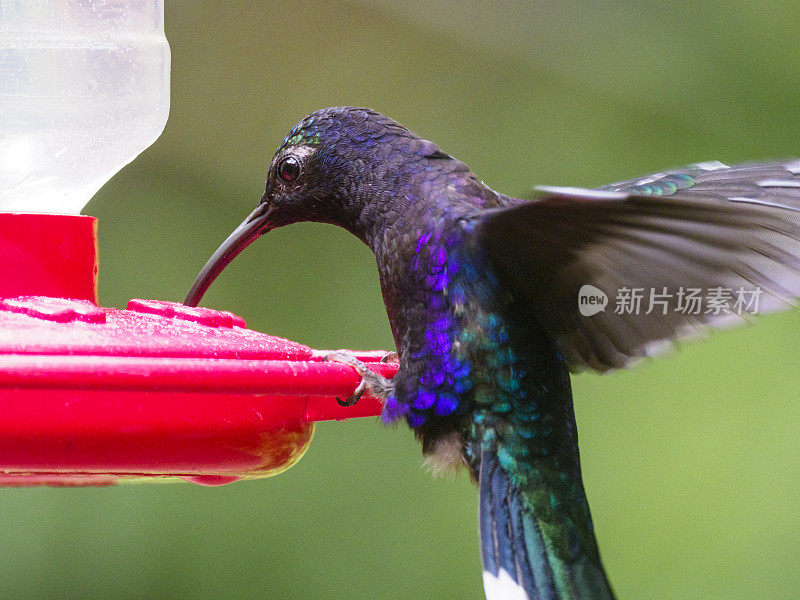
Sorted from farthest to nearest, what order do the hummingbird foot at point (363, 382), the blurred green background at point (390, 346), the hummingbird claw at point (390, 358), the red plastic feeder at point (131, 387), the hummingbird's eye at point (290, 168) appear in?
the blurred green background at point (390, 346) → the hummingbird's eye at point (290, 168) → the hummingbird claw at point (390, 358) → the hummingbird foot at point (363, 382) → the red plastic feeder at point (131, 387)

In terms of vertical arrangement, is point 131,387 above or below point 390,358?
below

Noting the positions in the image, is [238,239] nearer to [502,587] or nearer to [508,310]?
[508,310]

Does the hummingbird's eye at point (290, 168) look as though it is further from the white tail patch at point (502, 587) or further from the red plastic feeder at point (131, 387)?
the white tail patch at point (502, 587)

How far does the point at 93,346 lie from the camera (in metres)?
1.62

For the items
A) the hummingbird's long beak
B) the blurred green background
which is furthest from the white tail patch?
the blurred green background

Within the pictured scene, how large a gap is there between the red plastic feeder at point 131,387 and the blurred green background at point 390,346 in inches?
86.8

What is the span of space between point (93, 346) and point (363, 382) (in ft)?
1.80

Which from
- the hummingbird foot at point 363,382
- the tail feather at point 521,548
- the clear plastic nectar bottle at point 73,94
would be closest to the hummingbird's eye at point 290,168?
the clear plastic nectar bottle at point 73,94

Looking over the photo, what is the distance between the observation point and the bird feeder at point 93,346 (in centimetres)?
162

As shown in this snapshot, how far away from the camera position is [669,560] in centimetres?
418

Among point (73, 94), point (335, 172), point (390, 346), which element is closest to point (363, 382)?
point (335, 172)

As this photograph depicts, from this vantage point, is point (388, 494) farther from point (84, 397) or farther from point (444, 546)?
point (84, 397)

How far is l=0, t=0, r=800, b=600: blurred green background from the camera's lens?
4.14 metres

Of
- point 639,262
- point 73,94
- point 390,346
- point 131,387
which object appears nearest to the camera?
point 131,387
